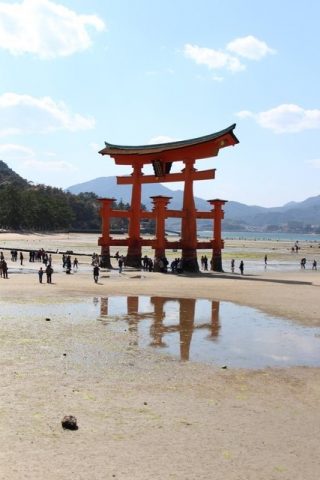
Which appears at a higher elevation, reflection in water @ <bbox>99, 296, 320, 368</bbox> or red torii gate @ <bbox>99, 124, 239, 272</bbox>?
red torii gate @ <bbox>99, 124, 239, 272</bbox>

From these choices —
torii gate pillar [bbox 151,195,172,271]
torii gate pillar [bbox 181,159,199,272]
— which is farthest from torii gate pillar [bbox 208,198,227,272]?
torii gate pillar [bbox 151,195,172,271]

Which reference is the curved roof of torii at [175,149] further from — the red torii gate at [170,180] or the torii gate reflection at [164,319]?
the torii gate reflection at [164,319]

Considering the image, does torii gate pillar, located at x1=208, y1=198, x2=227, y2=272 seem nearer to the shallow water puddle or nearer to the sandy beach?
the shallow water puddle

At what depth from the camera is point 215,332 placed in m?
16.2

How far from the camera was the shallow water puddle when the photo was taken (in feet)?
43.6

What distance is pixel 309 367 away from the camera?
12320 mm

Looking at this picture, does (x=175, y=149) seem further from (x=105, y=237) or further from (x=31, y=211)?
(x=31, y=211)

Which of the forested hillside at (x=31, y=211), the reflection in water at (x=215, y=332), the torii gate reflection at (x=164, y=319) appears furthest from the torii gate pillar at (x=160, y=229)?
the forested hillside at (x=31, y=211)

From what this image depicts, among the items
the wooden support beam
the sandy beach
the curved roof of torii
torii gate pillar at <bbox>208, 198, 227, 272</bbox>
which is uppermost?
the curved roof of torii

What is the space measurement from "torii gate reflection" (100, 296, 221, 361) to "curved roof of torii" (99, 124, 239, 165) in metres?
16.8

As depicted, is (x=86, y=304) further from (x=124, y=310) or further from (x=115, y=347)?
(x=115, y=347)

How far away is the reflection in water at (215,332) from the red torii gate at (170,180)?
59.9ft

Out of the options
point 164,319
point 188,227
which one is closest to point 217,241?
point 188,227

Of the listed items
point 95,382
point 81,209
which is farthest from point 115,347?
point 81,209
